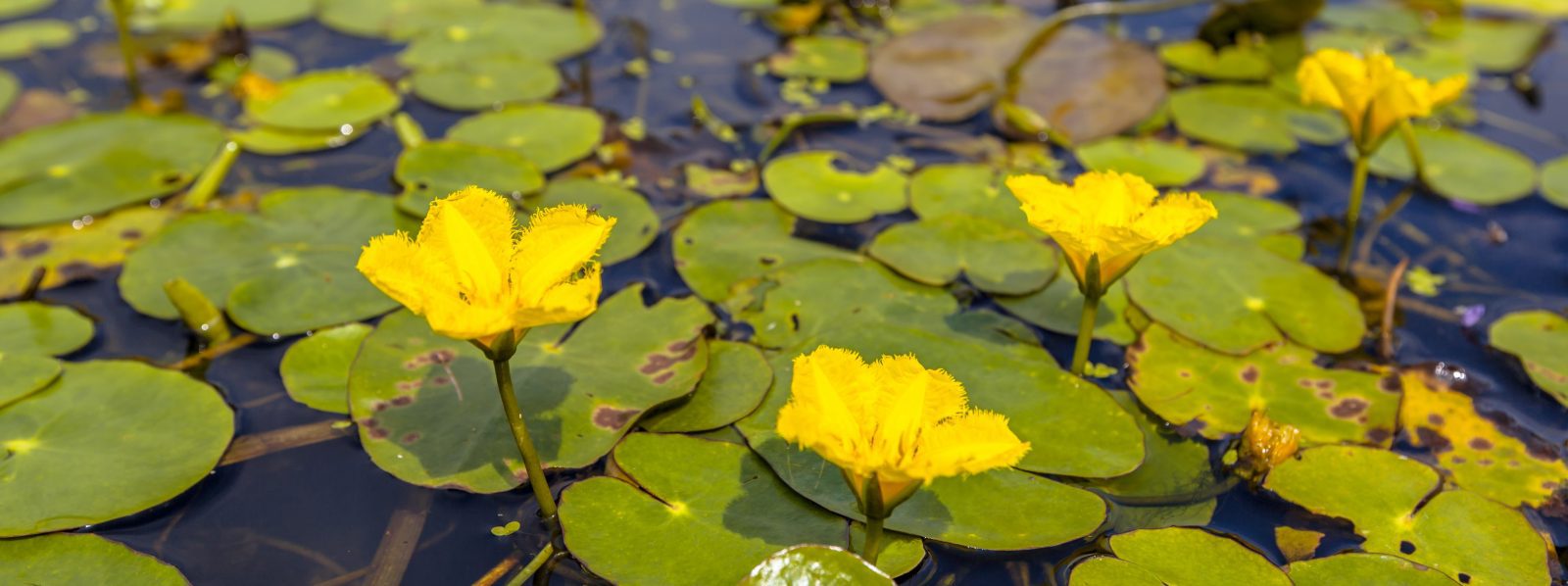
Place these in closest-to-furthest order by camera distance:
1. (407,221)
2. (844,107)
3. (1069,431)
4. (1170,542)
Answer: (1170,542) < (1069,431) < (407,221) < (844,107)

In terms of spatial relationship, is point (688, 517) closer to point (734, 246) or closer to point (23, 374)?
point (734, 246)

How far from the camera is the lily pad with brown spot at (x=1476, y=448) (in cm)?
234

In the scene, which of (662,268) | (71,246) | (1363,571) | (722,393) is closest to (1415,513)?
(1363,571)

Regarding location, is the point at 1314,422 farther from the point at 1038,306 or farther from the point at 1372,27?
the point at 1372,27

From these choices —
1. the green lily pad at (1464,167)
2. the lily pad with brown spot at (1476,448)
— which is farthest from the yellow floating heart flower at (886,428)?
the green lily pad at (1464,167)

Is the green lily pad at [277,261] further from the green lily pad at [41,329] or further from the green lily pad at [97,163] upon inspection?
the green lily pad at [97,163]

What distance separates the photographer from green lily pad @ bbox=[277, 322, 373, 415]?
242cm

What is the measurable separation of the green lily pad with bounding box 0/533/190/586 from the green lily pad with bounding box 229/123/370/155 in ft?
5.46

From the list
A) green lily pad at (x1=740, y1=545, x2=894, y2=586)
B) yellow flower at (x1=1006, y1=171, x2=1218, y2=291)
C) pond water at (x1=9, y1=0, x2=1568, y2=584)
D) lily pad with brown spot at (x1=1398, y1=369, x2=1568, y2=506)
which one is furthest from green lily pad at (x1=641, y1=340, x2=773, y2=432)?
lily pad with brown spot at (x1=1398, y1=369, x2=1568, y2=506)

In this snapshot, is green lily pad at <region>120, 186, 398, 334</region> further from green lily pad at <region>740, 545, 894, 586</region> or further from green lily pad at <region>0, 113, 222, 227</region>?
green lily pad at <region>740, 545, 894, 586</region>

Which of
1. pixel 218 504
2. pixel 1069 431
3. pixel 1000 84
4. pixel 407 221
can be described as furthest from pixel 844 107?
pixel 218 504

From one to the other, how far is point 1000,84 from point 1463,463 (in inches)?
80.2

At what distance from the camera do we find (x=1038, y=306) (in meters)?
2.78

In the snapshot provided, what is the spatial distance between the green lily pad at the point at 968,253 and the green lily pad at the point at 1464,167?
1.51 metres
